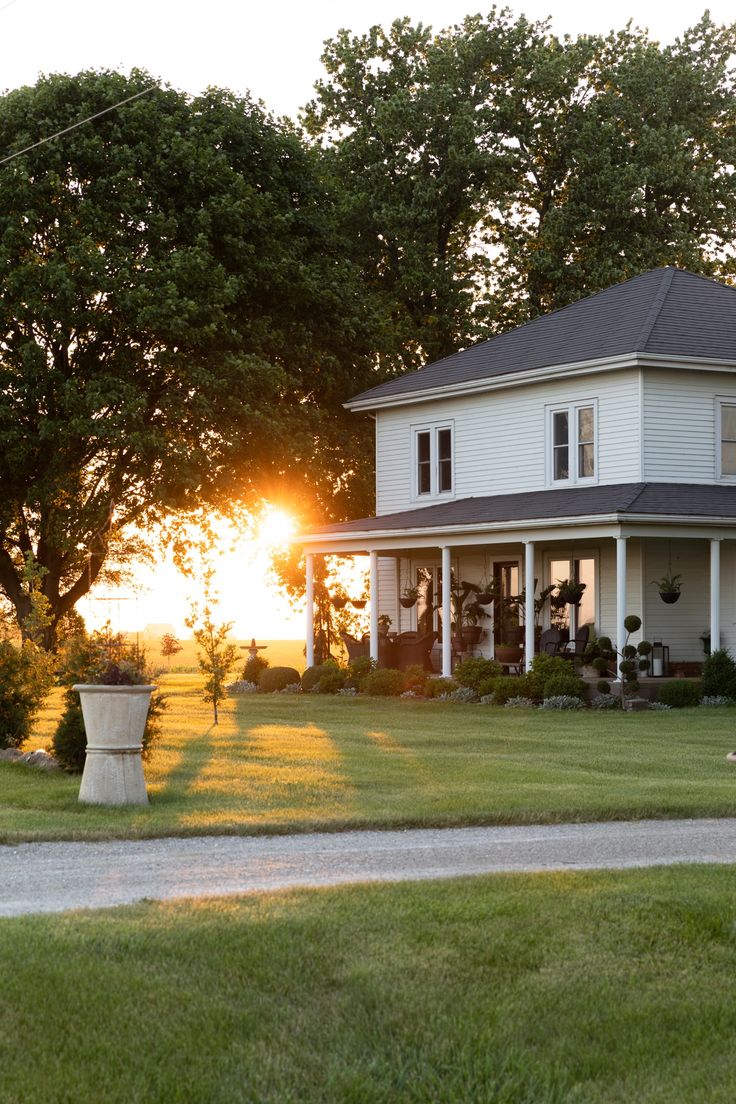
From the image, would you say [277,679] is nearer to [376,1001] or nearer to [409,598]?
[409,598]

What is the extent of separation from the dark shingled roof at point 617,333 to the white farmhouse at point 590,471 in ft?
0.18

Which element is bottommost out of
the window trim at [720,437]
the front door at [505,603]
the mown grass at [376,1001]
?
the mown grass at [376,1001]

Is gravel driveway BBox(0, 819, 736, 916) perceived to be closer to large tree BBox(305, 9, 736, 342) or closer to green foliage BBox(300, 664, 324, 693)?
green foliage BBox(300, 664, 324, 693)

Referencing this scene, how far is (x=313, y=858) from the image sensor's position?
10.3 metres

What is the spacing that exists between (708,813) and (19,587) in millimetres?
27329

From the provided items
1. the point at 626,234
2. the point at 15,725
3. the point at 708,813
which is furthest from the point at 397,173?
the point at 708,813

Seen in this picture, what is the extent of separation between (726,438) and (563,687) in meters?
7.00

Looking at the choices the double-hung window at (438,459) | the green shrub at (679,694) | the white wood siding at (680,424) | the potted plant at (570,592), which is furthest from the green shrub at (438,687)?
the double-hung window at (438,459)

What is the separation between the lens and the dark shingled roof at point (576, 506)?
87.7ft

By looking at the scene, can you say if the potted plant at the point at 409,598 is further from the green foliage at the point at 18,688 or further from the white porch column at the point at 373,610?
the green foliage at the point at 18,688

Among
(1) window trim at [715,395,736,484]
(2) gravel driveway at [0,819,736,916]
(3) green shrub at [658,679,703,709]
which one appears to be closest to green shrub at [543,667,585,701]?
(3) green shrub at [658,679,703,709]

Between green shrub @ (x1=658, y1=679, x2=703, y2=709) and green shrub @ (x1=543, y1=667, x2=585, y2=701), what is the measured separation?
1530 millimetres

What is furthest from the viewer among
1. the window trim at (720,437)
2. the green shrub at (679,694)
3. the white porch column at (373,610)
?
the white porch column at (373,610)

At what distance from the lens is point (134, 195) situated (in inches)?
1330
